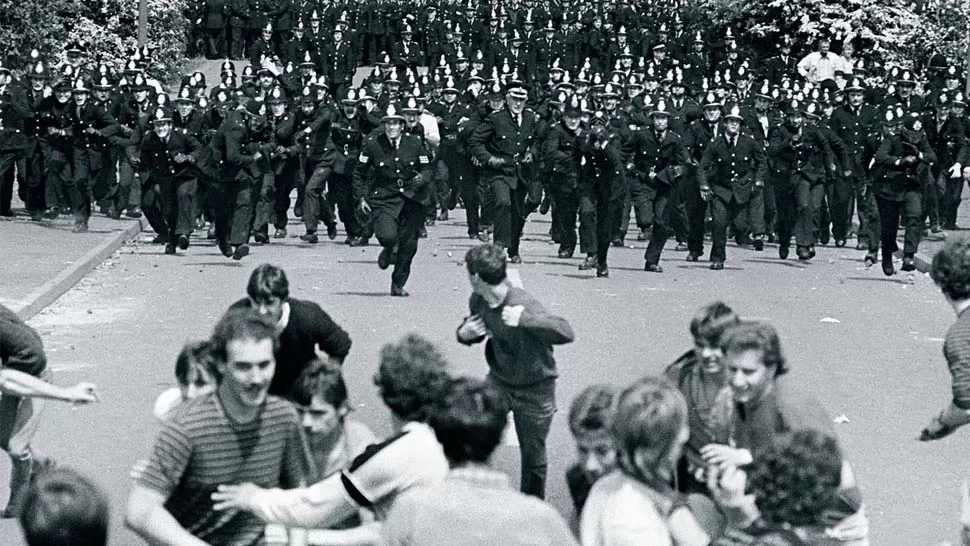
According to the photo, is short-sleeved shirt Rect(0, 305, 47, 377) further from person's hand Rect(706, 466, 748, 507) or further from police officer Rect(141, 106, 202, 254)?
police officer Rect(141, 106, 202, 254)

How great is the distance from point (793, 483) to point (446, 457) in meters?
0.85

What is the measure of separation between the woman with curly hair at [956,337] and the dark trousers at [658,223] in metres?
14.1

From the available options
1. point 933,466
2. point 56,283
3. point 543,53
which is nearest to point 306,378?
point 933,466

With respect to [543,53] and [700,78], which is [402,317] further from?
[543,53]

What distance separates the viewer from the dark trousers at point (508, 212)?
2397 centimetres

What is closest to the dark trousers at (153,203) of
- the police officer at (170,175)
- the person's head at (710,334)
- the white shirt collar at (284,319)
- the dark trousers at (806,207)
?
the police officer at (170,175)

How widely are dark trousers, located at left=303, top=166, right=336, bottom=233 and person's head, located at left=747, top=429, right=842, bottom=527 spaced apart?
1994 centimetres

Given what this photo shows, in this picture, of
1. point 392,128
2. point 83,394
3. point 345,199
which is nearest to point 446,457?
point 83,394

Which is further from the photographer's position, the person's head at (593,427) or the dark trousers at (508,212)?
the dark trousers at (508,212)

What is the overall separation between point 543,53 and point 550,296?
22.9 metres

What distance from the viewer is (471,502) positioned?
5281 millimetres

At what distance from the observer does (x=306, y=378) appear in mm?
7305

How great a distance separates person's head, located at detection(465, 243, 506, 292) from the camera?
369 inches

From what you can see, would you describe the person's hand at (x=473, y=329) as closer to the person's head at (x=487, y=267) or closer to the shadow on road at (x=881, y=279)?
the person's head at (x=487, y=267)
